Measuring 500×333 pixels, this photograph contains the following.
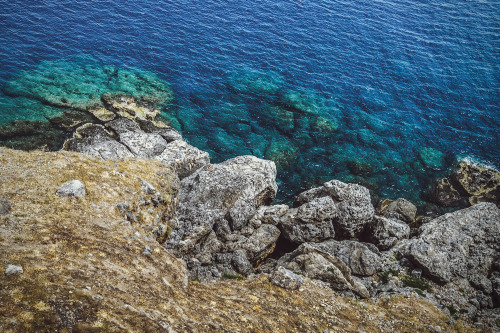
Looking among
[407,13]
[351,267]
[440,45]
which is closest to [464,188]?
[351,267]

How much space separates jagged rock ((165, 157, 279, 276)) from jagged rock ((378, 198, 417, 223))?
11.4 m

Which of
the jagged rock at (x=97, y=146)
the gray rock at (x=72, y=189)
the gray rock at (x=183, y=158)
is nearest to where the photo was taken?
the gray rock at (x=72, y=189)

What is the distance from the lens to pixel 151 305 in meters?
12.2

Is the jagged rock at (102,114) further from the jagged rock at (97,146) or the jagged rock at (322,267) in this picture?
the jagged rock at (322,267)

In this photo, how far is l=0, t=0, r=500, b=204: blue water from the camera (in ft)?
122

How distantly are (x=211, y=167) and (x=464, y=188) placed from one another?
90.8 feet

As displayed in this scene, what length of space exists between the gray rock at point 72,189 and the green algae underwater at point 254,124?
17.0m

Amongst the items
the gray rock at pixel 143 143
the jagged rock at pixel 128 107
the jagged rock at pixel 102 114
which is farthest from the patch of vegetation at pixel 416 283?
the jagged rock at pixel 102 114

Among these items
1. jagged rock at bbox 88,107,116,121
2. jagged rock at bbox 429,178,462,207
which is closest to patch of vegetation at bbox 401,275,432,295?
jagged rock at bbox 429,178,462,207

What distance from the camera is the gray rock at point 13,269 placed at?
1072cm

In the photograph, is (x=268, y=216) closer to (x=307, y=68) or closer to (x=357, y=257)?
(x=357, y=257)

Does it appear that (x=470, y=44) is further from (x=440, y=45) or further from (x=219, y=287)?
(x=219, y=287)

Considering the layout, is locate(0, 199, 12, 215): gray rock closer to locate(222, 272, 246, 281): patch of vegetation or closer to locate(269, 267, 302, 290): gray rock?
locate(222, 272, 246, 281): patch of vegetation

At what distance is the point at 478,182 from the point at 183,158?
31709 millimetres
